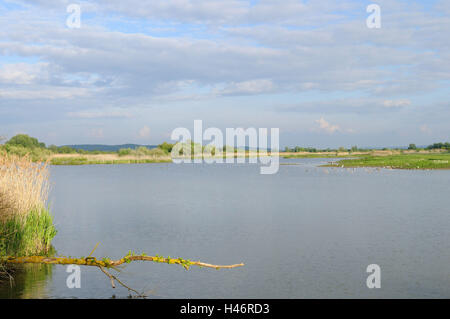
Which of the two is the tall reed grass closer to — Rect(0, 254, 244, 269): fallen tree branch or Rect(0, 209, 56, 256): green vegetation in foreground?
Rect(0, 209, 56, 256): green vegetation in foreground

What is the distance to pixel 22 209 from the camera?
39.1ft

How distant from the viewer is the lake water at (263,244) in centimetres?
1029

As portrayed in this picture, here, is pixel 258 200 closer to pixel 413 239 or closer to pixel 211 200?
pixel 211 200

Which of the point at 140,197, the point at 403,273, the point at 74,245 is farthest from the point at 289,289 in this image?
the point at 140,197

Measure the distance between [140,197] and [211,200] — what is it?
4.92 m

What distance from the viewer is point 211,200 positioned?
2770 cm

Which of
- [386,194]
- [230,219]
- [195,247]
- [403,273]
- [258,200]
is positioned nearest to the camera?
[403,273]

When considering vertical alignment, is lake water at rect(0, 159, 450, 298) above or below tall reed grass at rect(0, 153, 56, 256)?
below

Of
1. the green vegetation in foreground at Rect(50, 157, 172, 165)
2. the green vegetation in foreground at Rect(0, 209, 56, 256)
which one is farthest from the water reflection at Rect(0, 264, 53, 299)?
the green vegetation in foreground at Rect(50, 157, 172, 165)

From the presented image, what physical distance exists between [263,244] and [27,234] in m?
6.81

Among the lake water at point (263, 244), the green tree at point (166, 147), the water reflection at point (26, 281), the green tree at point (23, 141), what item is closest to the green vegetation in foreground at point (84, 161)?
the green tree at point (23, 141)

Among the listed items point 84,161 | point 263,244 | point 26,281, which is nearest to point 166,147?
point 84,161

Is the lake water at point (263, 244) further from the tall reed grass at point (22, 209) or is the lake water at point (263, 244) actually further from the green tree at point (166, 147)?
the green tree at point (166, 147)

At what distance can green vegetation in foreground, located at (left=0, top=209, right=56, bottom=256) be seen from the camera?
1146cm
